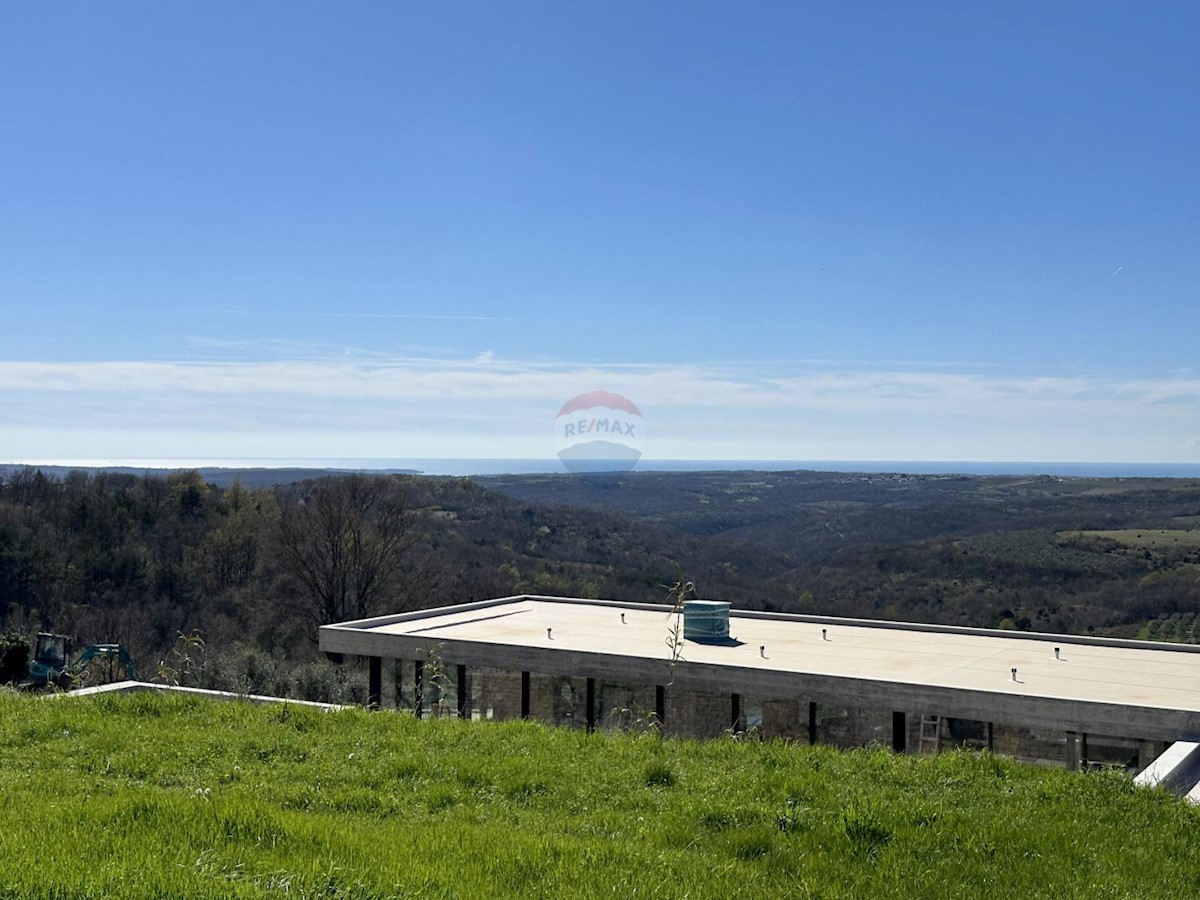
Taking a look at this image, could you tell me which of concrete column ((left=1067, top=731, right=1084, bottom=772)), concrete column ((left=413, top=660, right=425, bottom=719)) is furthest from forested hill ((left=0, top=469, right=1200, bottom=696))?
concrete column ((left=1067, top=731, right=1084, bottom=772))

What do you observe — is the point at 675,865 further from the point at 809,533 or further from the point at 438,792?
the point at 809,533

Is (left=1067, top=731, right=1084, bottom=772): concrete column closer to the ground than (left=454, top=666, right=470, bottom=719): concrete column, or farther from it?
farther from it

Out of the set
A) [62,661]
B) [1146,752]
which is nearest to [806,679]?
[1146,752]

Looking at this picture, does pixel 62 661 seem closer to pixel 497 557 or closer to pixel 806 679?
pixel 806 679

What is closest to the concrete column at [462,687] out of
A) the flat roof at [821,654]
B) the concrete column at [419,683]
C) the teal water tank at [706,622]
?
the flat roof at [821,654]

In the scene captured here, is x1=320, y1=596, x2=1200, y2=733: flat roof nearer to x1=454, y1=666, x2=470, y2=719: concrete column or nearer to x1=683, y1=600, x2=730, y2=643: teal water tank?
x1=683, y1=600, x2=730, y2=643: teal water tank

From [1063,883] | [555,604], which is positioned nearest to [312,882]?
[1063,883]

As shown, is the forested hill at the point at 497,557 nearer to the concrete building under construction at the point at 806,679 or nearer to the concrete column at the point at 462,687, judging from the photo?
the concrete building under construction at the point at 806,679
